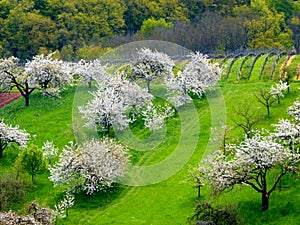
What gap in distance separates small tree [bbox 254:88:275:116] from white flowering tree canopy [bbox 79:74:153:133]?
39.3 feet

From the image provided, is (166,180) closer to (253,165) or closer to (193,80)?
(253,165)

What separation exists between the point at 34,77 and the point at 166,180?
28.7 m

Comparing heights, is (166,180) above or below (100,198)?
above

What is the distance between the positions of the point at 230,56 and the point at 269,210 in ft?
181

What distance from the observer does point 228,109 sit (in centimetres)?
6216

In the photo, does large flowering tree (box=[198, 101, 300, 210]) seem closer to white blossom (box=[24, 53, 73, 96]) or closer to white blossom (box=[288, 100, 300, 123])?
white blossom (box=[288, 100, 300, 123])

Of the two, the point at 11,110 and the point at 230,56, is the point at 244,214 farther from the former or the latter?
the point at 230,56

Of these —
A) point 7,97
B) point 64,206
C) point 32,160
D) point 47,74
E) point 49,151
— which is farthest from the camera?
point 7,97

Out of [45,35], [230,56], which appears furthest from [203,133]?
[45,35]

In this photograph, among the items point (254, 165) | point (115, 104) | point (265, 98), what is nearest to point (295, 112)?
point (254, 165)

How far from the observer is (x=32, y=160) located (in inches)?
1946

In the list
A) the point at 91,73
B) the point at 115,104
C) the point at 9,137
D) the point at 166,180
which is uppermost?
the point at 91,73

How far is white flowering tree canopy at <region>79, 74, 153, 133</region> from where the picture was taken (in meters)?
58.1

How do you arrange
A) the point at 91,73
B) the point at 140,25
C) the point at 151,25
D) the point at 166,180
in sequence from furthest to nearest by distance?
the point at 140,25, the point at 151,25, the point at 91,73, the point at 166,180
